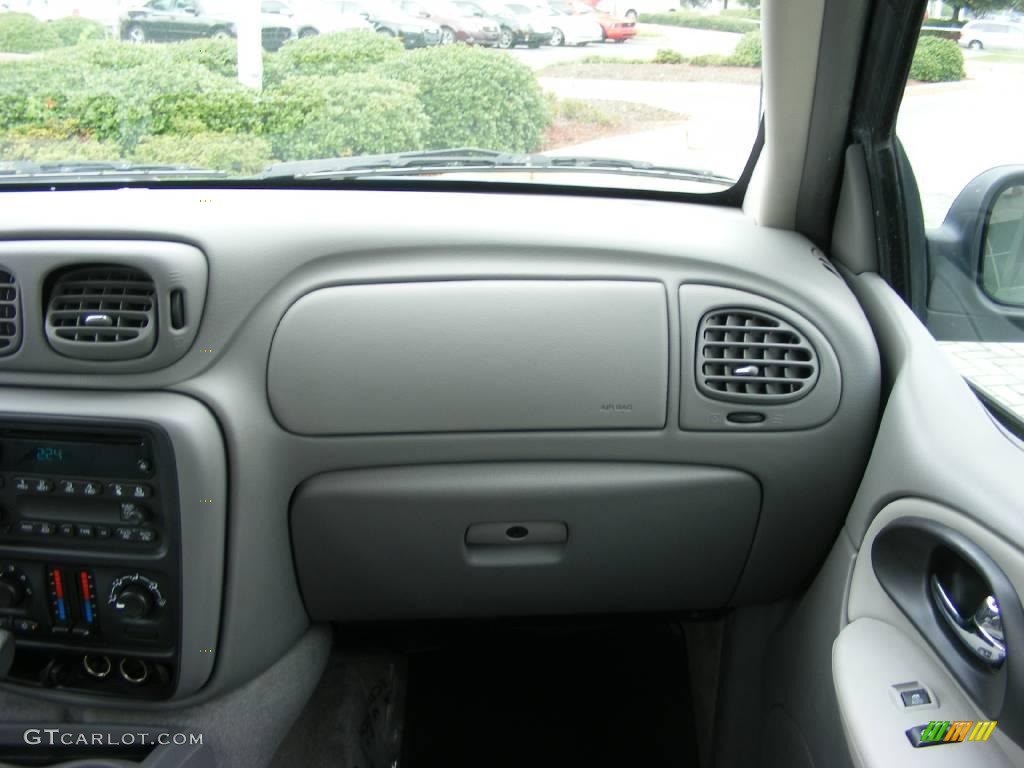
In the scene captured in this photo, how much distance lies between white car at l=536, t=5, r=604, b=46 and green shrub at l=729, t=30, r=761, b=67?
1.14 feet

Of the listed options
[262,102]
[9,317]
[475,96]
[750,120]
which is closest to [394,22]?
[475,96]

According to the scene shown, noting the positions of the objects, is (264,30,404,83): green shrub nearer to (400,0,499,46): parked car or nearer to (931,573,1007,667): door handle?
(400,0,499,46): parked car

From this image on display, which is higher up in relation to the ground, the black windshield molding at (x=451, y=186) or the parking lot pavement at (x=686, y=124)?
the parking lot pavement at (x=686, y=124)

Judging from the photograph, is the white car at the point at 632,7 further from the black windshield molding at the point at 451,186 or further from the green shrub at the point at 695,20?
the black windshield molding at the point at 451,186

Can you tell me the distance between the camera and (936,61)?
2.02 m

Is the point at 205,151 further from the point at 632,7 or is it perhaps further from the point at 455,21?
the point at 632,7

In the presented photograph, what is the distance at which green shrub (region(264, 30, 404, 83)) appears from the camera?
7.38 ft

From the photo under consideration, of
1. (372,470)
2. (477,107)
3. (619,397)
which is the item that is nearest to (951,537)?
(619,397)

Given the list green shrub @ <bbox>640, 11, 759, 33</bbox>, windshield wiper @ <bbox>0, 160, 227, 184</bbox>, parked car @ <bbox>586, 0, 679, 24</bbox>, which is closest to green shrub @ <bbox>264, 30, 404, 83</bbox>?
windshield wiper @ <bbox>0, 160, 227, 184</bbox>

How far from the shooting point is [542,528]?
221 centimetres

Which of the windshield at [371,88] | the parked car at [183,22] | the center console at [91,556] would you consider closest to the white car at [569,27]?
the windshield at [371,88]

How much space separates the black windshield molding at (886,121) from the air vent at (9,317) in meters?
2.01

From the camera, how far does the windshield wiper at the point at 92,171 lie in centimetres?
230

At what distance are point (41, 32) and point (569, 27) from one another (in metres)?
1.32
